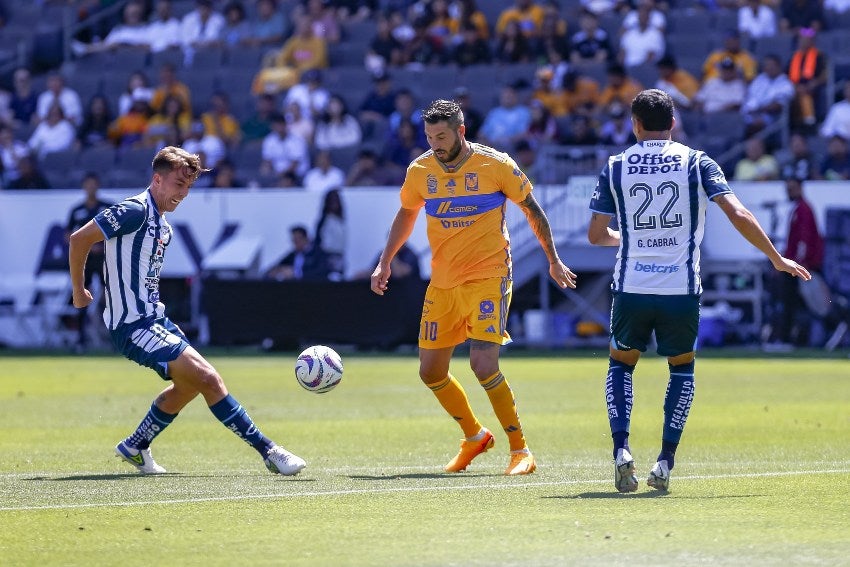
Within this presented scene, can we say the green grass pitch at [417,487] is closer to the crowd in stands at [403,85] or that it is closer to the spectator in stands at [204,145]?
the crowd in stands at [403,85]

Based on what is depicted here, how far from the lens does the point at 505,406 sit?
32.7ft

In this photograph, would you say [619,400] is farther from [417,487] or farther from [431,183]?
[431,183]

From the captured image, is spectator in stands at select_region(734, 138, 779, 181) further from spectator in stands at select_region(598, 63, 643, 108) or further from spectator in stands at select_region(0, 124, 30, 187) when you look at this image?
spectator in stands at select_region(0, 124, 30, 187)

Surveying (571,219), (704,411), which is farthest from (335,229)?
(704,411)

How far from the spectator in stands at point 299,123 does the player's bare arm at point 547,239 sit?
683 inches

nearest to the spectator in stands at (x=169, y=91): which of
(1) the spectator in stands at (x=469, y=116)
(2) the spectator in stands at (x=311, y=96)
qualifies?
(2) the spectator in stands at (x=311, y=96)

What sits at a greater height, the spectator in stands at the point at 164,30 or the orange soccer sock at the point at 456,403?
the spectator in stands at the point at 164,30

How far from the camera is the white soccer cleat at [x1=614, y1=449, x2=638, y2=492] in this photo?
8.39 meters

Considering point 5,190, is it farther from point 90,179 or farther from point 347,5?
point 347,5

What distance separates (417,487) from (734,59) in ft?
58.4

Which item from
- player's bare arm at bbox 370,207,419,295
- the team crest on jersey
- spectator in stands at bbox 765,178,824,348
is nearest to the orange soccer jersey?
the team crest on jersey

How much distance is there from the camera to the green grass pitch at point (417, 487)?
665cm

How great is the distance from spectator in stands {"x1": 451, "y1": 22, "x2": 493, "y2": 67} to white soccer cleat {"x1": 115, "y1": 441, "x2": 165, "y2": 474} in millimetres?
18344

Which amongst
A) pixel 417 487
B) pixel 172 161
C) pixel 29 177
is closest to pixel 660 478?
pixel 417 487
